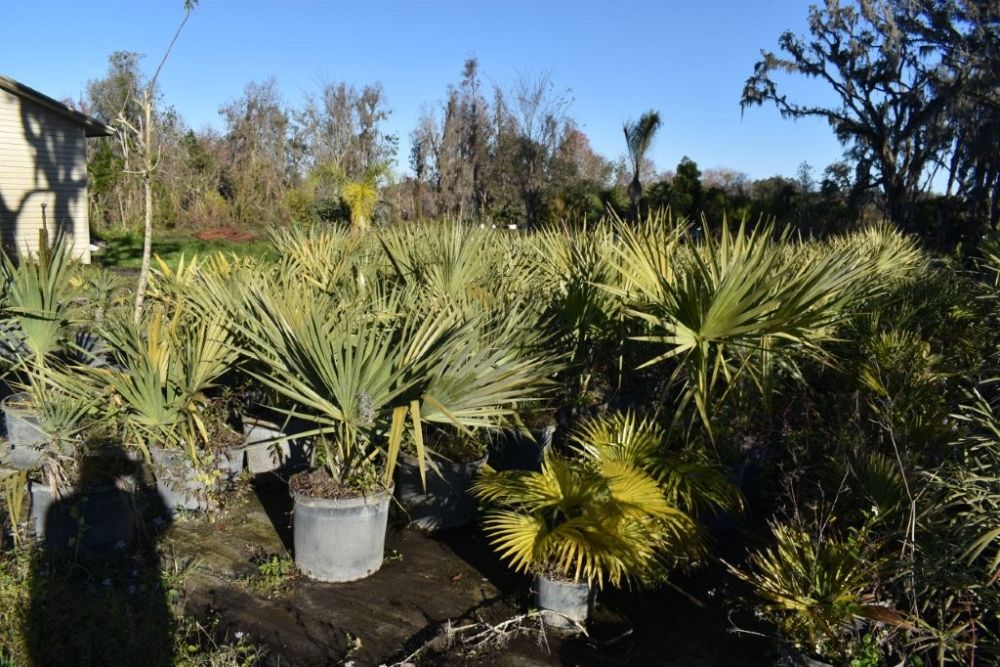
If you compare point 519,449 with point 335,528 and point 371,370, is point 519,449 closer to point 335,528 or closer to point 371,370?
point 335,528

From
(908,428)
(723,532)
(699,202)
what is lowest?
(723,532)

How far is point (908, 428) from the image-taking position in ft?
14.2

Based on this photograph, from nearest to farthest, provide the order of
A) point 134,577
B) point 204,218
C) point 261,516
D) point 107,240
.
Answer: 1. point 134,577
2. point 261,516
3. point 107,240
4. point 204,218

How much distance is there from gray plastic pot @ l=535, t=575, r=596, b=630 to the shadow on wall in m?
1.71

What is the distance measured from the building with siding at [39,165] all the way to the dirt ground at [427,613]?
13.9 meters

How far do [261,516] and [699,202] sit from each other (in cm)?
2180

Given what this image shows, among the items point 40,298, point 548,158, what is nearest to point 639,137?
point 548,158

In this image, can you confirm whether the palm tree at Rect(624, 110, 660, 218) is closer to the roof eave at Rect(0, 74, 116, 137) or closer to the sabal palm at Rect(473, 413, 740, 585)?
the roof eave at Rect(0, 74, 116, 137)

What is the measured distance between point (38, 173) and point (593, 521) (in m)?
17.2

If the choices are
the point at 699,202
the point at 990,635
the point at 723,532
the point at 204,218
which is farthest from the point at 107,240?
the point at 990,635

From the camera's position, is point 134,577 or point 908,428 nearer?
point 134,577

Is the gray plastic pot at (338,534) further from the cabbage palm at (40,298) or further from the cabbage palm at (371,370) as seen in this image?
the cabbage palm at (40,298)

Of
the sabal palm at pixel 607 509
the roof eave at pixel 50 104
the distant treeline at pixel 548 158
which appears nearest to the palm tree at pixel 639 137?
the distant treeline at pixel 548 158

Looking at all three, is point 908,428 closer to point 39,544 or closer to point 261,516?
point 261,516
